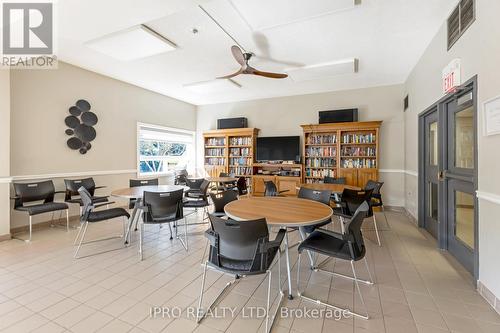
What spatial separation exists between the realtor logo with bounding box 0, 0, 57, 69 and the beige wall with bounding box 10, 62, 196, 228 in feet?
0.75

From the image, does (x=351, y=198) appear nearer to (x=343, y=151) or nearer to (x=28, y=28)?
(x=343, y=151)

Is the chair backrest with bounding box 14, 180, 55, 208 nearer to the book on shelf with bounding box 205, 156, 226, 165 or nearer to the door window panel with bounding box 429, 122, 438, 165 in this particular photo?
the book on shelf with bounding box 205, 156, 226, 165

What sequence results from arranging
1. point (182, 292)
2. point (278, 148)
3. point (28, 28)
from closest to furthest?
point (182, 292)
point (28, 28)
point (278, 148)

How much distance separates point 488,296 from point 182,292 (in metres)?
2.69

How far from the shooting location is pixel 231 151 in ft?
23.8

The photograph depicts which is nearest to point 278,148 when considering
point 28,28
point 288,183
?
point 288,183

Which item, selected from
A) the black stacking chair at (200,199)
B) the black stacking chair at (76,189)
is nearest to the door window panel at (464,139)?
the black stacking chair at (200,199)

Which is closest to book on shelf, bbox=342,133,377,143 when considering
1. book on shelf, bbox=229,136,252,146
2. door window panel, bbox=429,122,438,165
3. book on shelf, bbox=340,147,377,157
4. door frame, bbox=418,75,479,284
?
book on shelf, bbox=340,147,377,157

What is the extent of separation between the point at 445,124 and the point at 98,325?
427cm

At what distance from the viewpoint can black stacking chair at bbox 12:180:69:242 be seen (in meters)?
3.50

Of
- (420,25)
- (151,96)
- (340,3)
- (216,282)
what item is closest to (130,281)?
(216,282)

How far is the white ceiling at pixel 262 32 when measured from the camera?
2.68m

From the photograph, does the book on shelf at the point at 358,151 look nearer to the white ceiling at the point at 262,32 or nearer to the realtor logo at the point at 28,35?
the white ceiling at the point at 262,32

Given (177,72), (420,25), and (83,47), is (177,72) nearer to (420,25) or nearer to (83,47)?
(83,47)
